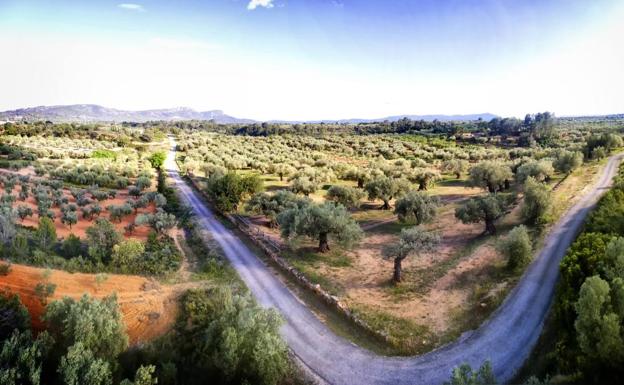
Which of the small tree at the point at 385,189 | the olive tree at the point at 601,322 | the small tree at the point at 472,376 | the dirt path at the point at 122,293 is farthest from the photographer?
the small tree at the point at 385,189

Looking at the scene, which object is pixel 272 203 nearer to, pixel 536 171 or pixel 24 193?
pixel 24 193

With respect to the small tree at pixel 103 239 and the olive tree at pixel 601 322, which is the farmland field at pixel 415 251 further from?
the small tree at pixel 103 239

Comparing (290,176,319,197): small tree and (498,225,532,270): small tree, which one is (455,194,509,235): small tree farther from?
(290,176,319,197): small tree

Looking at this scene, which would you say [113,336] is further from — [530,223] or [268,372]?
[530,223]

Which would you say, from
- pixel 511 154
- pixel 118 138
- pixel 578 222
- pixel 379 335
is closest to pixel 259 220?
pixel 379 335

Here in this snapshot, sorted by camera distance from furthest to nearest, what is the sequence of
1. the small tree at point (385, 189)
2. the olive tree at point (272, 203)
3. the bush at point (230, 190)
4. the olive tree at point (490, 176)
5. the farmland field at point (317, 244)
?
1. the olive tree at point (490, 176)
2. the small tree at point (385, 189)
3. the bush at point (230, 190)
4. the olive tree at point (272, 203)
5. the farmland field at point (317, 244)

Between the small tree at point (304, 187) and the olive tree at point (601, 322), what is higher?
the olive tree at point (601, 322)

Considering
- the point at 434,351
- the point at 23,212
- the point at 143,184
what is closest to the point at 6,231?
the point at 23,212

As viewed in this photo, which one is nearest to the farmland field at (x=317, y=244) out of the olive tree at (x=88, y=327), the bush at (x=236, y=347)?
the olive tree at (x=88, y=327)

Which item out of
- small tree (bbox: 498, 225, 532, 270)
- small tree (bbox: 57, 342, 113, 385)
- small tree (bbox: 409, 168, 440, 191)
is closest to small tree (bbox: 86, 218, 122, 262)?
small tree (bbox: 57, 342, 113, 385)
